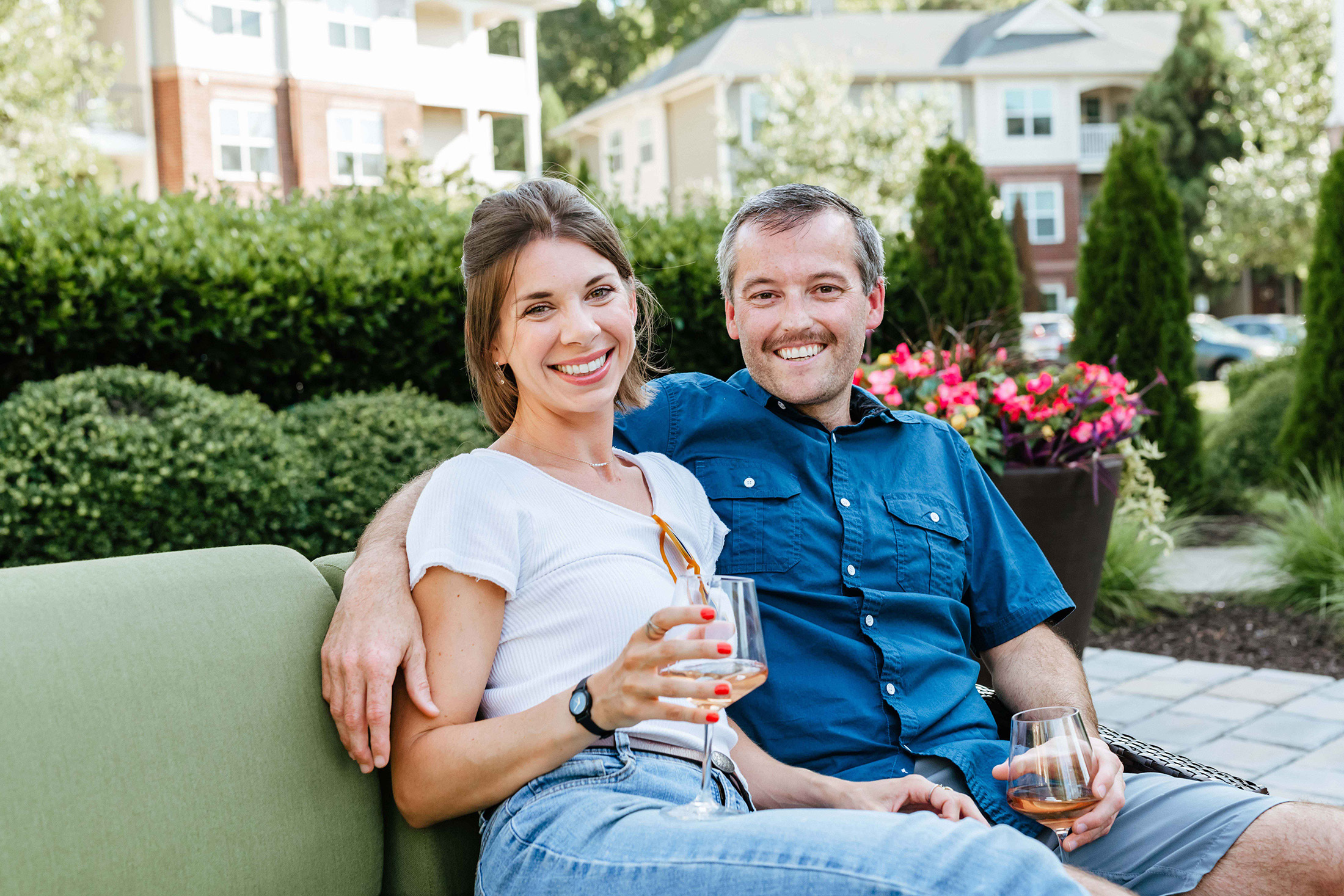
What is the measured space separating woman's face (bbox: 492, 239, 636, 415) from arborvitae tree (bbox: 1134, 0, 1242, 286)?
27619 millimetres

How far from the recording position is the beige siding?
26016 millimetres

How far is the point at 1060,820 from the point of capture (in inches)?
71.9

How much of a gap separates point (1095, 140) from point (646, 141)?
11964mm

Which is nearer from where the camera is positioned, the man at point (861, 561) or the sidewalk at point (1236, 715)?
the man at point (861, 561)

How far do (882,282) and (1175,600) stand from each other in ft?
13.2

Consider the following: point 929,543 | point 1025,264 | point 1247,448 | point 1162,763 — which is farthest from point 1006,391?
point 1025,264

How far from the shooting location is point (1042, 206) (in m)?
29.5

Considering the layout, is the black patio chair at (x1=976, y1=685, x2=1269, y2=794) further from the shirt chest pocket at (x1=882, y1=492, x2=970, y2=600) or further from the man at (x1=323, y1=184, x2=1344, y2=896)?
the shirt chest pocket at (x1=882, y1=492, x2=970, y2=600)

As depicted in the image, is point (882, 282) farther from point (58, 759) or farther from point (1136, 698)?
point (1136, 698)

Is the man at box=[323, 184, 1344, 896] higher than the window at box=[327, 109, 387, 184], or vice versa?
the window at box=[327, 109, 387, 184]

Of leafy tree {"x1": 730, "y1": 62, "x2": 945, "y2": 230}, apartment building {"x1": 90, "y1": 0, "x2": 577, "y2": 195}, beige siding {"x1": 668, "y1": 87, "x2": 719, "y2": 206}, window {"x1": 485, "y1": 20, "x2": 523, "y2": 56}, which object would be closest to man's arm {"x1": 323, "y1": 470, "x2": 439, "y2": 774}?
apartment building {"x1": 90, "y1": 0, "x2": 577, "y2": 195}

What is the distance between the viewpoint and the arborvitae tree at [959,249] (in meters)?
6.65

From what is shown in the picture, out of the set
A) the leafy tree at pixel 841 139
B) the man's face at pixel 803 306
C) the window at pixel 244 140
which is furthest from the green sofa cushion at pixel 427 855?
the leafy tree at pixel 841 139

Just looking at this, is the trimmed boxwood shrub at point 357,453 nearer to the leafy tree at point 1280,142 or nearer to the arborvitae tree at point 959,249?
the arborvitae tree at point 959,249
